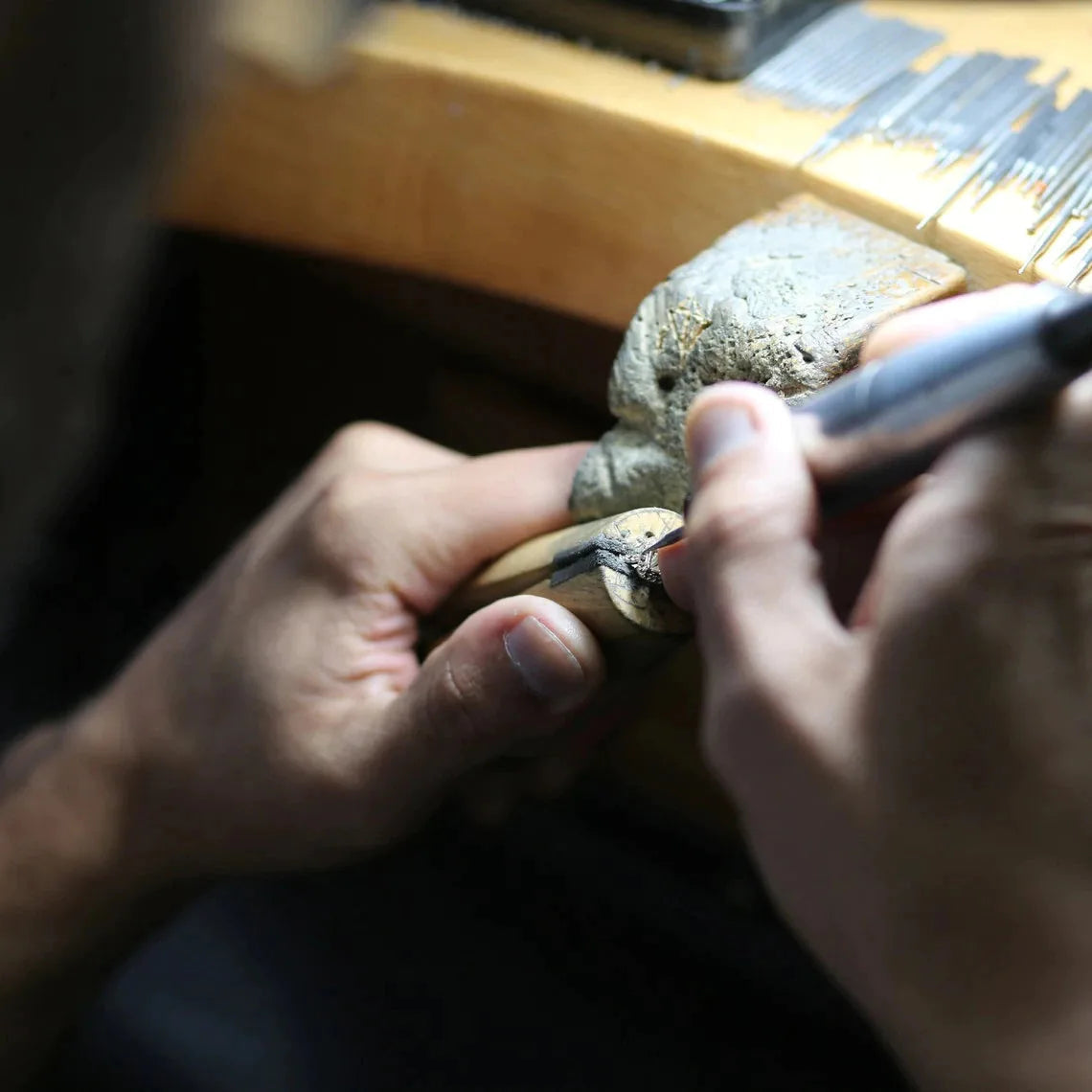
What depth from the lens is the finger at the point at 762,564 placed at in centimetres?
40

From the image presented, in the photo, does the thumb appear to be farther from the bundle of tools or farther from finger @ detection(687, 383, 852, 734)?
the bundle of tools

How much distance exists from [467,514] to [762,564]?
318mm

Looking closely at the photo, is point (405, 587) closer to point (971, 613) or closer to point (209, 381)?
point (971, 613)

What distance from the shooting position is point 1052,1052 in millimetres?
354

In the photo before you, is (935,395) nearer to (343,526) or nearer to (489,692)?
(489,692)

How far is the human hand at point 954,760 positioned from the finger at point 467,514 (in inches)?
11.6

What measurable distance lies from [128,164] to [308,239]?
1.53 feet

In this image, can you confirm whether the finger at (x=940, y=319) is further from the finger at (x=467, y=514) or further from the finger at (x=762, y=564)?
the finger at (x=467, y=514)

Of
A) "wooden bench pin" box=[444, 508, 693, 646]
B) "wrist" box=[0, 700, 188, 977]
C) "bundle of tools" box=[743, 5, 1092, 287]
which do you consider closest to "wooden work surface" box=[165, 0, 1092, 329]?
"bundle of tools" box=[743, 5, 1092, 287]

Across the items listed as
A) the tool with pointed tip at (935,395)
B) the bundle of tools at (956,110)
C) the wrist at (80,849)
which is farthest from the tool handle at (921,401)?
the wrist at (80,849)

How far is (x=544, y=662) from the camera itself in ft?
1.91

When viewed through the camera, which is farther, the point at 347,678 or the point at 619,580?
the point at 347,678

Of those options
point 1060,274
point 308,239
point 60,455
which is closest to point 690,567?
point 1060,274

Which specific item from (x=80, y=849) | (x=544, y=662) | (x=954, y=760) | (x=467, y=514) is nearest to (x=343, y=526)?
(x=467, y=514)
